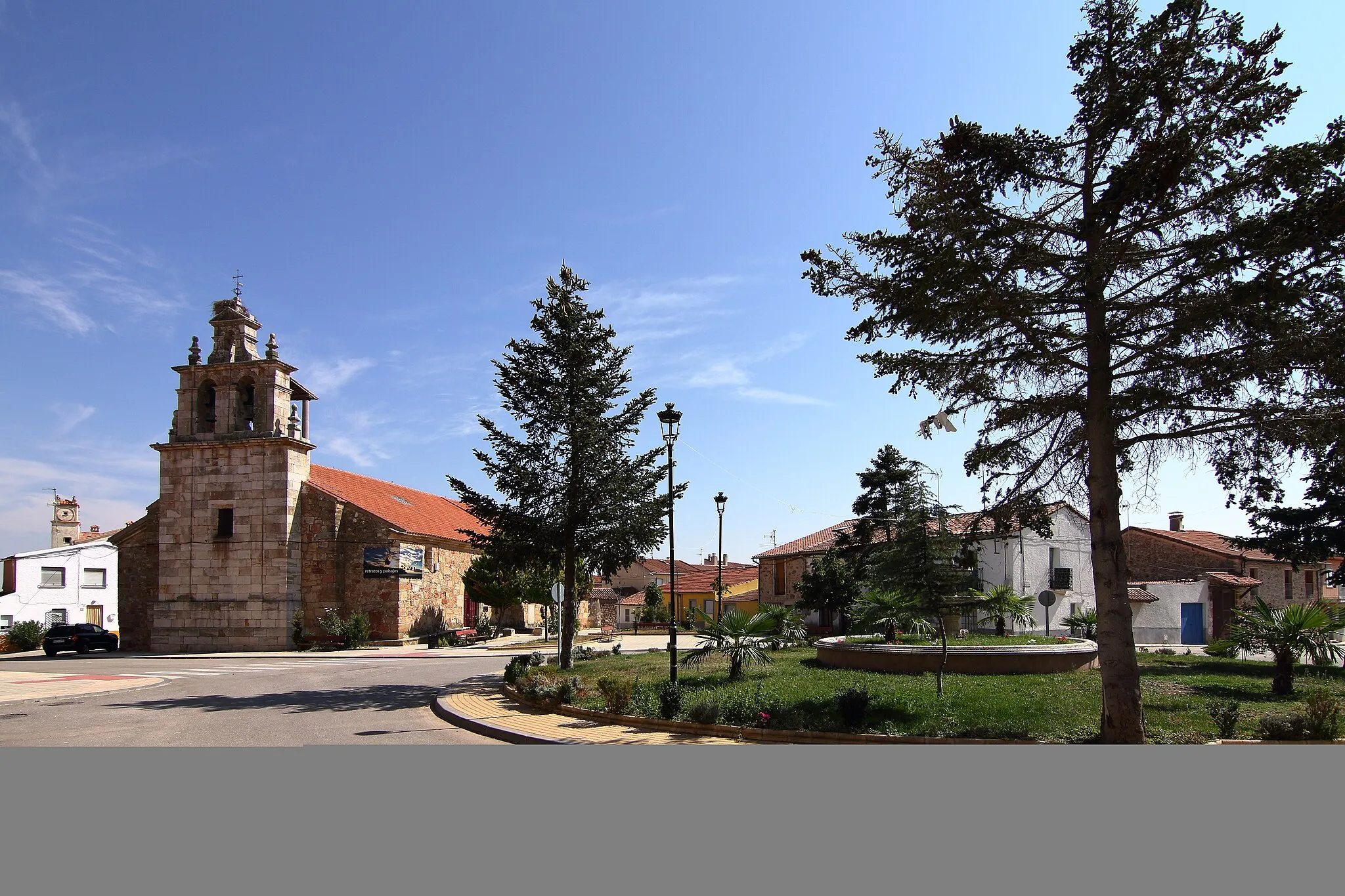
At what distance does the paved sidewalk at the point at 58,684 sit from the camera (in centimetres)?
1766

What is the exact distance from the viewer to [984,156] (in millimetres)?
10227

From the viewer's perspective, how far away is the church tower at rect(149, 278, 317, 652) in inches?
1359

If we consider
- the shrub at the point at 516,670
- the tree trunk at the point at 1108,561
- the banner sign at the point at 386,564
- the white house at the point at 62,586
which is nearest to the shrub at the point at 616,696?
the shrub at the point at 516,670

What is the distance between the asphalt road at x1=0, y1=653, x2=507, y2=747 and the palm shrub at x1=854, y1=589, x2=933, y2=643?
7.87 metres

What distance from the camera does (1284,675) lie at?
48.3 feet

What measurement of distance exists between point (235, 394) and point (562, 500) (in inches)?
920

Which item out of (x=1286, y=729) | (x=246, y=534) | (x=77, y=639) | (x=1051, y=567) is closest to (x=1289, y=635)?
(x=1286, y=729)

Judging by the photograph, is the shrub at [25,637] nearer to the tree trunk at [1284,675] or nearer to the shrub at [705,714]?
the shrub at [705,714]

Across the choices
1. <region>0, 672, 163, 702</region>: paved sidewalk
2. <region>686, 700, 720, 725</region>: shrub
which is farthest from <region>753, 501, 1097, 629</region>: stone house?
<region>0, 672, 163, 702</region>: paved sidewalk

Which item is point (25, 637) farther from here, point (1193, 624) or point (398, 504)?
point (1193, 624)

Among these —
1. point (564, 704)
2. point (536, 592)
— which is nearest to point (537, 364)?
point (564, 704)

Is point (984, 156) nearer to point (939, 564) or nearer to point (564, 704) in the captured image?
point (939, 564)

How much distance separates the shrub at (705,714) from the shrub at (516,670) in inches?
221

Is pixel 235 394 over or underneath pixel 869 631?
over
